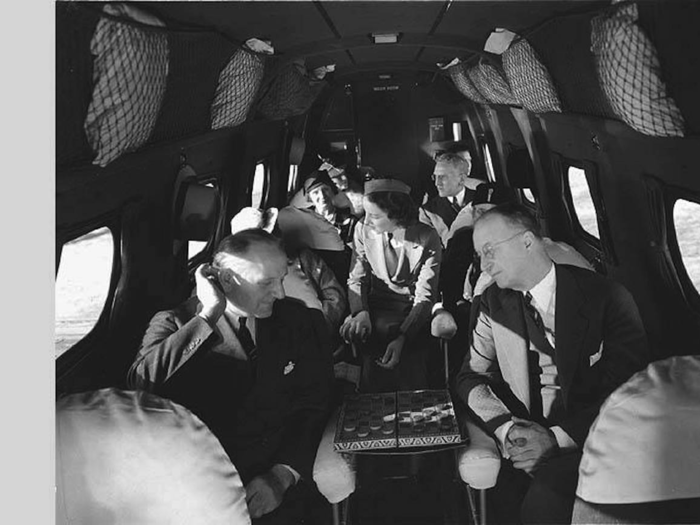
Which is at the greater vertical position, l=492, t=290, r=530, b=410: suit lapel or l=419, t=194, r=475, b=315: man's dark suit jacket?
l=419, t=194, r=475, b=315: man's dark suit jacket

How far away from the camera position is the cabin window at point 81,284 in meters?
1.11

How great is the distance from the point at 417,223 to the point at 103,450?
807 mm

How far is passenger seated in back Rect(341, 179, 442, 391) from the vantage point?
1330mm

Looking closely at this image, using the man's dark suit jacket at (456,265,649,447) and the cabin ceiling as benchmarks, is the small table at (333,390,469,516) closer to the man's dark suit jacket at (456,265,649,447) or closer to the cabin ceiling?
the man's dark suit jacket at (456,265,649,447)

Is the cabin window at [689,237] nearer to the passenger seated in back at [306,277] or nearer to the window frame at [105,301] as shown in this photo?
the passenger seated in back at [306,277]

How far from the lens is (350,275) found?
137cm

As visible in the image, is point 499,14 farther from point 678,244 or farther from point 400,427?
point 400,427

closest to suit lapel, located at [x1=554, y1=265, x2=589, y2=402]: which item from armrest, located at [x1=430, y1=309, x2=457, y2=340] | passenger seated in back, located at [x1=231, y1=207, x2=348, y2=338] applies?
armrest, located at [x1=430, y1=309, x2=457, y2=340]

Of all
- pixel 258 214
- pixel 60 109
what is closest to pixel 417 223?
pixel 258 214

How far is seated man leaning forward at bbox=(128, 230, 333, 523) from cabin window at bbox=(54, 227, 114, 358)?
0.39 ft

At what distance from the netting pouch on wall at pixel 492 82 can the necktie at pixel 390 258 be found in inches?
15.1

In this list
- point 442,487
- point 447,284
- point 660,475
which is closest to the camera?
point 660,475

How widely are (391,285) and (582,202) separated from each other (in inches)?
17.7

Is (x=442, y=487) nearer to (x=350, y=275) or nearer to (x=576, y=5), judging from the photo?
(x=350, y=275)
